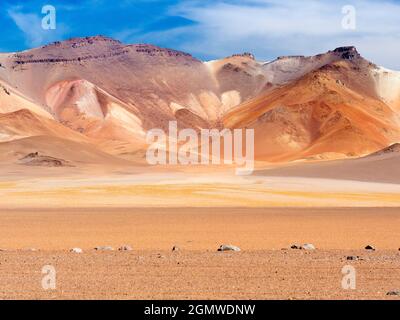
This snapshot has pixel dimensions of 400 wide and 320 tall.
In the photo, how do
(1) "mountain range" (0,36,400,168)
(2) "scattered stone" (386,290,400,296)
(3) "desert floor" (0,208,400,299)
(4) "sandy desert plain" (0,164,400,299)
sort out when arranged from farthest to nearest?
1. (1) "mountain range" (0,36,400,168)
2. (4) "sandy desert plain" (0,164,400,299)
3. (3) "desert floor" (0,208,400,299)
4. (2) "scattered stone" (386,290,400,296)

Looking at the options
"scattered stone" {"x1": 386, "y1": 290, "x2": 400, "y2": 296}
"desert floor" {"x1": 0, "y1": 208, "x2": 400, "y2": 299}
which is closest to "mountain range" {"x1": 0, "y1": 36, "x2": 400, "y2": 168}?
"desert floor" {"x1": 0, "y1": 208, "x2": 400, "y2": 299}

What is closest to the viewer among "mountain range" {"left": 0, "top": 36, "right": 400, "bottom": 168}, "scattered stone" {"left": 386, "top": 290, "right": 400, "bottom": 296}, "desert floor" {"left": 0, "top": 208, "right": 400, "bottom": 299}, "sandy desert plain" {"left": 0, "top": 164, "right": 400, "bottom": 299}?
"scattered stone" {"left": 386, "top": 290, "right": 400, "bottom": 296}

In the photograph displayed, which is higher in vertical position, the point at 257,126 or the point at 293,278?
the point at 257,126

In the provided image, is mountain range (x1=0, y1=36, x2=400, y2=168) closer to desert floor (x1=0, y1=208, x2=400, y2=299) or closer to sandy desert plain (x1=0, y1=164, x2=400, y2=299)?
sandy desert plain (x1=0, y1=164, x2=400, y2=299)

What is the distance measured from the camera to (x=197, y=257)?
57.5 ft

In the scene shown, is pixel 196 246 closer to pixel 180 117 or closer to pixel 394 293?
pixel 394 293

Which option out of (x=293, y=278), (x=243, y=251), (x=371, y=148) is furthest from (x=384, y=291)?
(x=371, y=148)

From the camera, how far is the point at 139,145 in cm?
13650

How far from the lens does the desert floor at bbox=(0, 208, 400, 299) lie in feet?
42.4

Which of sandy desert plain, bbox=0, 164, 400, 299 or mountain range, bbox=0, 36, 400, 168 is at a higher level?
mountain range, bbox=0, 36, 400, 168

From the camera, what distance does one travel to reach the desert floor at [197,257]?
1292 cm

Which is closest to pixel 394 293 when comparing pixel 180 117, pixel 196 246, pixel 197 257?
pixel 197 257

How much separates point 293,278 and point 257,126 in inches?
6212
